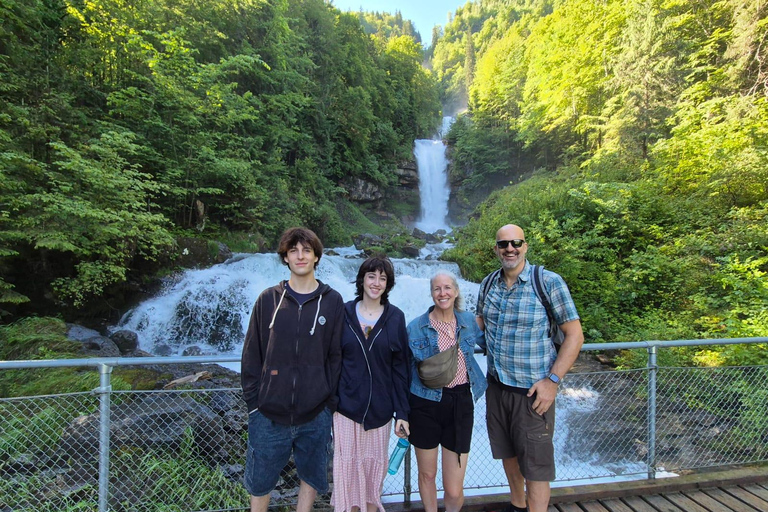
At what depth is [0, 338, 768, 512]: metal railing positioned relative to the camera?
2723 mm

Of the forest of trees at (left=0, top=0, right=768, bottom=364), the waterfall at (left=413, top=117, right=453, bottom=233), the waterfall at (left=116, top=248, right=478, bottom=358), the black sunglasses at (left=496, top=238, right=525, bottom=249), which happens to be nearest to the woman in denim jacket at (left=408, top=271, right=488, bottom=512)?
the black sunglasses at (left=496, top=238, right=525, bottom=249)

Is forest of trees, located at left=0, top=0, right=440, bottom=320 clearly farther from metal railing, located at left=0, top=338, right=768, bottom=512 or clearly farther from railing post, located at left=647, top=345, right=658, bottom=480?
railing post, located at left=647, top=345, right=658, bottom=480

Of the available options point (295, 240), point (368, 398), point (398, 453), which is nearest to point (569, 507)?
point (398, 453)

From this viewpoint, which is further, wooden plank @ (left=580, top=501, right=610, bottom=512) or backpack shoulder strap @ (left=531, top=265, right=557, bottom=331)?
wooden plank @ (left=580, top=501, right=610, bottom=512)

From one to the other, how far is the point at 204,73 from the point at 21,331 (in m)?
8.38

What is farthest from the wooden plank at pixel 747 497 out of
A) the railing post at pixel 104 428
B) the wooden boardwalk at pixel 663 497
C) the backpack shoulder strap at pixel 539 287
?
the railing post at pixel 104 428

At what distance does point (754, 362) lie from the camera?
4.83 metres

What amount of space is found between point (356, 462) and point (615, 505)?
81.0 inches

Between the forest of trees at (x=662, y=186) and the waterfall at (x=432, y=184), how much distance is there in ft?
43.7

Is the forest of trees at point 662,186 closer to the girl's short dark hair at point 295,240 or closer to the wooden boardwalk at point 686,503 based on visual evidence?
the wooden boardwalk at point 686,503

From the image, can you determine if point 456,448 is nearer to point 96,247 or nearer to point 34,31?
point 96,247

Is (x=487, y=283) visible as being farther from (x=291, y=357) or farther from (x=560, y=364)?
(x=291, y=357)

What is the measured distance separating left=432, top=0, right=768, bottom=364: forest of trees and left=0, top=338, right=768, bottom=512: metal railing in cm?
109

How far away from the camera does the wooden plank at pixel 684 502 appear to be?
244 centimetres
